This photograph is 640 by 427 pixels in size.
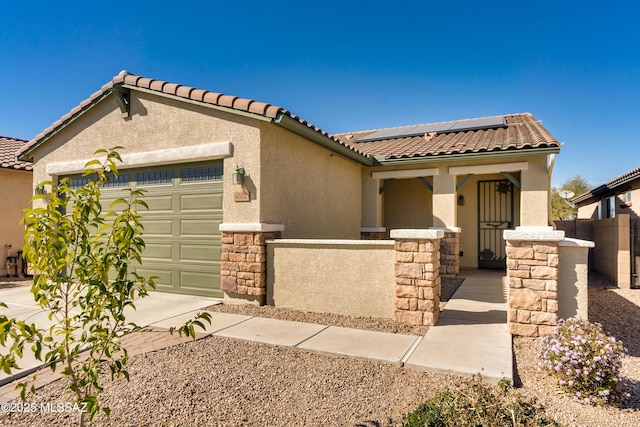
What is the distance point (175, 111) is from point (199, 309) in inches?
162

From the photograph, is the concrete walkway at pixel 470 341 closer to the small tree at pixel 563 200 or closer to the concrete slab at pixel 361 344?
the concrete slab at pixel 361 344

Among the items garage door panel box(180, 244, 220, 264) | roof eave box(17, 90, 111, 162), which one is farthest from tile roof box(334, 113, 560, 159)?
roof eave box(17, 90, 111, 162)

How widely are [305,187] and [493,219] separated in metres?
7.06

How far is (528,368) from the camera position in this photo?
3.90m

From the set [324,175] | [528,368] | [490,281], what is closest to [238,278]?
[324,175]

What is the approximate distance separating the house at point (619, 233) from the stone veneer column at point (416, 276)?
6.85m

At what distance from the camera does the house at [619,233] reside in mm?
8867

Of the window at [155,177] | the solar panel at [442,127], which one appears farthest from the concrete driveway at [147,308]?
the solar panel at [442,127]

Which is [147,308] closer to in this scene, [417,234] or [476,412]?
[417,234]

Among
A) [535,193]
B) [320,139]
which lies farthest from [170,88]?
[535,193]

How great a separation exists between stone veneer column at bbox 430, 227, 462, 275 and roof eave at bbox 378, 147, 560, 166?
6.27 ft

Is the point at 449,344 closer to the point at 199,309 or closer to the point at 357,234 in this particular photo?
the point at 199,309

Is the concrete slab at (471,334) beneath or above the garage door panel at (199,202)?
beneath

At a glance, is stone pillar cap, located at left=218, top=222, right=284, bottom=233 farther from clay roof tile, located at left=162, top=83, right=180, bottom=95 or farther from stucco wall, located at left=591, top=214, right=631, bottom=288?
stucco wall, located at left=591, top=214, right=631, bottom=288
